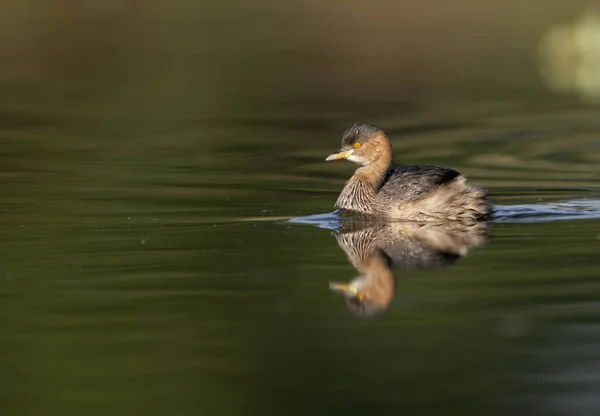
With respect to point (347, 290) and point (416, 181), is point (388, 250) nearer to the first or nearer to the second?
point (347, 290)

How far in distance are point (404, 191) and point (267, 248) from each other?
2.26 meters

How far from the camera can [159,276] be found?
10.9m

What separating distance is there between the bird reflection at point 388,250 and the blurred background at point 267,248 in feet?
0.58

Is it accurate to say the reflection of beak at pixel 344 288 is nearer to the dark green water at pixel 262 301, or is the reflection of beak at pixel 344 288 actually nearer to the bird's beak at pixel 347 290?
the bird's beak at pixel 347 290

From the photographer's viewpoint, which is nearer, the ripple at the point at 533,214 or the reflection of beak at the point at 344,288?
the reflection of beak at the point at 344,288

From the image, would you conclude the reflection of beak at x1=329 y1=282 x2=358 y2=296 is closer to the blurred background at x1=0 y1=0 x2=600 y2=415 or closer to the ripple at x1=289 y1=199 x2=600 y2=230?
the blurred background at x1=0 y1=0 x2=600 y2=415

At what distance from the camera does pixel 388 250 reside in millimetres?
12117

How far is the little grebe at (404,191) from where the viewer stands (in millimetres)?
13656

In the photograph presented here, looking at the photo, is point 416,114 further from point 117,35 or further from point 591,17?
point 117,35

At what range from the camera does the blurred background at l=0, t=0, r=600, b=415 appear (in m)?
8.17

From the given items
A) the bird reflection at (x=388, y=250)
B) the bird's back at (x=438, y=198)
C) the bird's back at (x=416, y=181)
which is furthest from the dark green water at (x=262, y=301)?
the bird's back at (x=416, y=181)

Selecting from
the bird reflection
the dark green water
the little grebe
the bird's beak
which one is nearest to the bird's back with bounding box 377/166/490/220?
the little grebe

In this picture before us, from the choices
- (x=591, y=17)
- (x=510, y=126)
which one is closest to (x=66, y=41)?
(x=591, y=17)

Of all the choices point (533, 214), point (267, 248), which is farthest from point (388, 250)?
point (533, 214)
